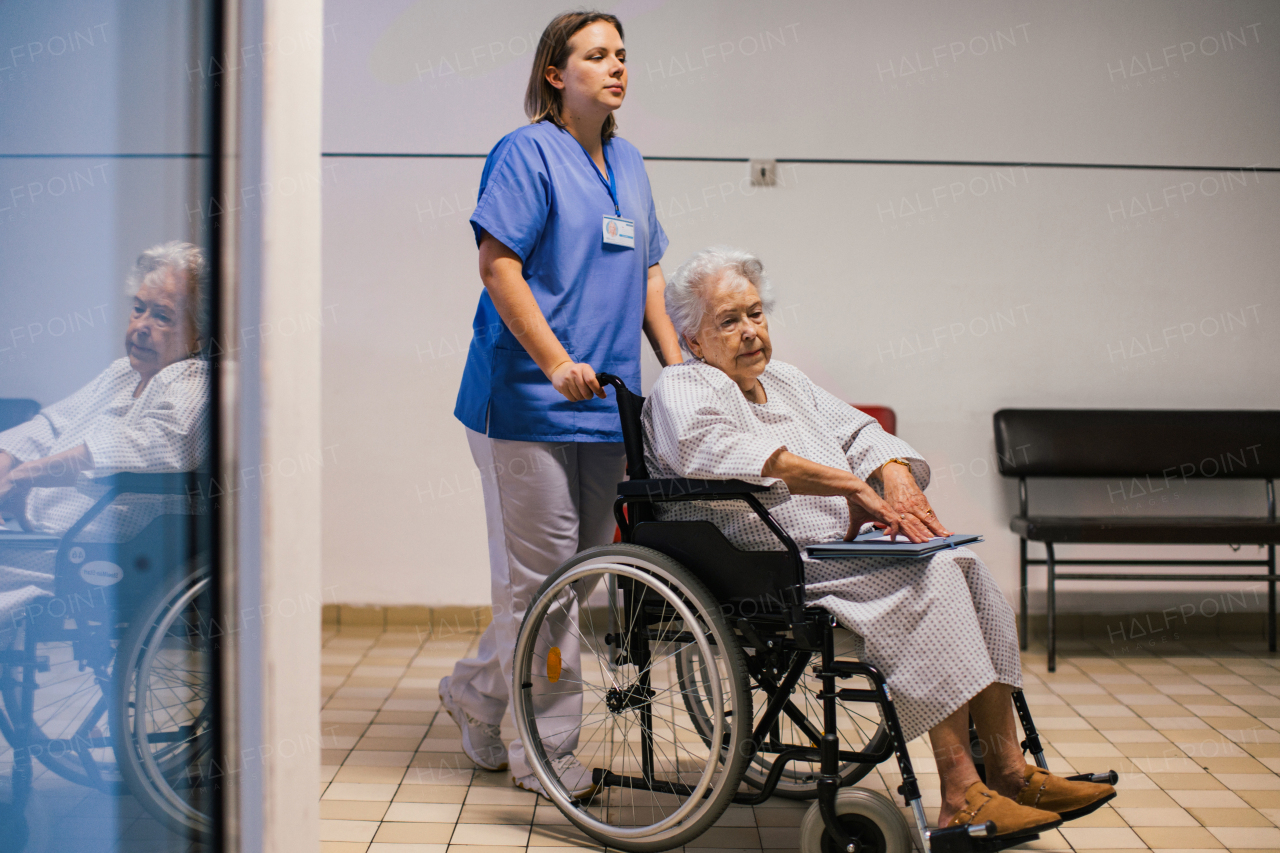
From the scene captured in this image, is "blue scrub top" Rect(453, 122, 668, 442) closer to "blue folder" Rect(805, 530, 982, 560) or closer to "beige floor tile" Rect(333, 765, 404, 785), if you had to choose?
"blue folder" Rect(805, 530, 982, 560)

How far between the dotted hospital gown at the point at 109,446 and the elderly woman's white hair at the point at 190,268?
0.14ft

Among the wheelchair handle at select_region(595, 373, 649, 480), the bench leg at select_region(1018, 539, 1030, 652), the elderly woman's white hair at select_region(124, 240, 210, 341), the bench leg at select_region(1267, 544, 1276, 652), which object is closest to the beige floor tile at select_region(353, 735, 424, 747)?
the wheelchair handle at select_region(595, 373, 649, 480)

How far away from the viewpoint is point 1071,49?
3586 mm

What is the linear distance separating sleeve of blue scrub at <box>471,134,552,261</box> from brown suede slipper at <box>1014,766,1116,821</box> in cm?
132

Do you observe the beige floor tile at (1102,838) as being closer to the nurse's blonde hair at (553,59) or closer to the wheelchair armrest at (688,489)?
the wheelchair armrest at (688,489)

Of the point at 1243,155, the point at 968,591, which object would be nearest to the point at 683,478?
the point at 968,591

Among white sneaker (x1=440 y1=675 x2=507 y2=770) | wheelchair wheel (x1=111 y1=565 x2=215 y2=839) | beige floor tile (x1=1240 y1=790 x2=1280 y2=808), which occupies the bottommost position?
beige floor tile (x1=1240 y1=790 x2=1280 y2=808)

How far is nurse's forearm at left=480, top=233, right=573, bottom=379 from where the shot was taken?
1844mm

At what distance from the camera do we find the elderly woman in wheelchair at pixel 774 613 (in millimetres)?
1519

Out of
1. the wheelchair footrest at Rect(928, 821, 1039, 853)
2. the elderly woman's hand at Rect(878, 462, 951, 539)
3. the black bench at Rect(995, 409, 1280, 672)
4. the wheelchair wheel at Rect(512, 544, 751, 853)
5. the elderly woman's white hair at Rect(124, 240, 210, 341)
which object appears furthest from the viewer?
the black bench at Rect(995, 409, 1280, 672)

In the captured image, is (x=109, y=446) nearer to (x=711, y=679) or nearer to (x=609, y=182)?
(x=711, y=679)

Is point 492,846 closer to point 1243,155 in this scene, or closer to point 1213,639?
point 1213,639

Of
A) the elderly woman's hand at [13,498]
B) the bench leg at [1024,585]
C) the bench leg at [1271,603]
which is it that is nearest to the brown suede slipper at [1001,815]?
the elderly woman's hand at [13,498]

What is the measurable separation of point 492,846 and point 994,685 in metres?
0.93
